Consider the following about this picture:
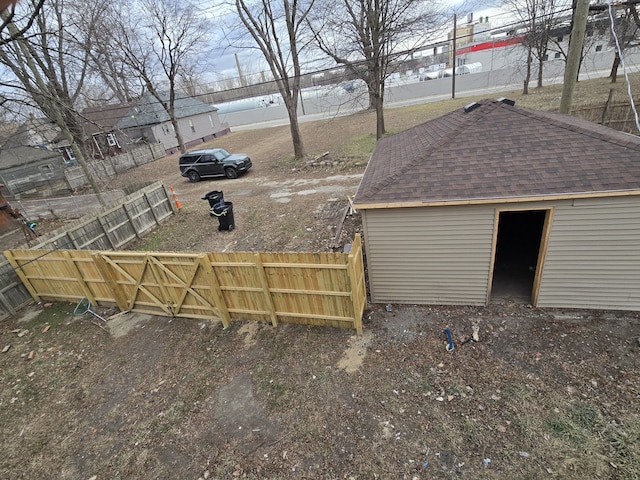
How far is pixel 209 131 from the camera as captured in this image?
38469 mm

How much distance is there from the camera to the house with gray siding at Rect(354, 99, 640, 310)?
17.1 feet

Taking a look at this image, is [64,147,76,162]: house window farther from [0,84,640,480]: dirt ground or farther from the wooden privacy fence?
[0,84,640,480]: dirt ground

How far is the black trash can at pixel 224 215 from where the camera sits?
37.0ft

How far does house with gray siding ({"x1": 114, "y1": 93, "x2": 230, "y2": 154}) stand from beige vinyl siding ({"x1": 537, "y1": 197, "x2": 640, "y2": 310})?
3035 cm

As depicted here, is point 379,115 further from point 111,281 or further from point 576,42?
point 111,281

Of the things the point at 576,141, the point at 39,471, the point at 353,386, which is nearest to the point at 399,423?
the point at 353,386

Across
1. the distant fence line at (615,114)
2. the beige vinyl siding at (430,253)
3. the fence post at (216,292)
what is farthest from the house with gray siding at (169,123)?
the distant fence line at (615,114)

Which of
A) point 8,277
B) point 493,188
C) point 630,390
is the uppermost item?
point 493,188

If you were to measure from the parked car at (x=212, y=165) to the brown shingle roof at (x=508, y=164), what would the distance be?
44.6 feet

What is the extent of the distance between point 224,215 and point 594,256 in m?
10.2

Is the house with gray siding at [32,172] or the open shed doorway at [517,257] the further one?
the house with gray siding at [32,172]

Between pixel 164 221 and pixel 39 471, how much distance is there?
985cm

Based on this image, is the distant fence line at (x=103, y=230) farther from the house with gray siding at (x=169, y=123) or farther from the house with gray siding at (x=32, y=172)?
the house with gray siding at (x=169, y=123)

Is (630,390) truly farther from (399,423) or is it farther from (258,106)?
(258,106)
